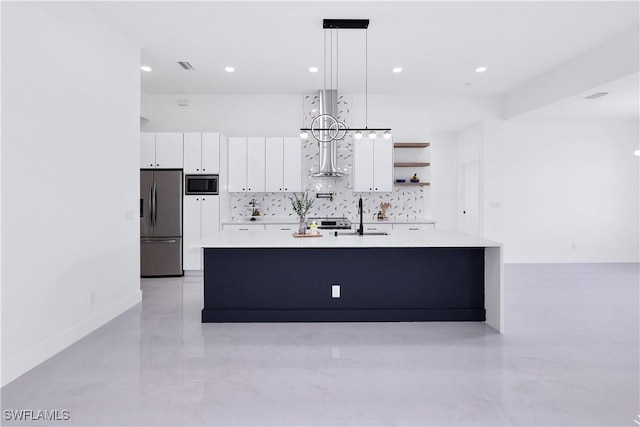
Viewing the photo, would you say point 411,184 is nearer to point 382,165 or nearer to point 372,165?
point 382,165

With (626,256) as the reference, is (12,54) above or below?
above

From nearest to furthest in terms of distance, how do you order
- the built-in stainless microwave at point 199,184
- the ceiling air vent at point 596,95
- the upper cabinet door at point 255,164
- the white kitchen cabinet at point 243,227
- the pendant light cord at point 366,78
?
the pendant light cord at point 366,78
the ceiling air vent at point 596,95
the built-in stainless microwave at point 199,184
the white kitchen cabinet at point 243,227
the upper cabinet door at point 255,164

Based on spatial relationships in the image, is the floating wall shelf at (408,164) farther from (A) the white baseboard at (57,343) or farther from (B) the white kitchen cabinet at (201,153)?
(A) the white baseboard at (57,343)

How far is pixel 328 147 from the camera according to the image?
6090 millimetres

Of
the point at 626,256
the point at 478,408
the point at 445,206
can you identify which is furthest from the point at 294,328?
the point at 626,256

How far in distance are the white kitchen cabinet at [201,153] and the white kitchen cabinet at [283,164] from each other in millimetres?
806

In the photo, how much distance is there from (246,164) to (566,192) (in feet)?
19.5

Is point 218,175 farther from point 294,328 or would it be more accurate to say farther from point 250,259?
point 294,328

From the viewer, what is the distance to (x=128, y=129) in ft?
13.1

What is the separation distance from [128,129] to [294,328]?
108 inches

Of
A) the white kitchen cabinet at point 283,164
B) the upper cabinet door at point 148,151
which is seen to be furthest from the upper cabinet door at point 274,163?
the upper cabinet door at point 148,151

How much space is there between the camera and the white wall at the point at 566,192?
22.8ft

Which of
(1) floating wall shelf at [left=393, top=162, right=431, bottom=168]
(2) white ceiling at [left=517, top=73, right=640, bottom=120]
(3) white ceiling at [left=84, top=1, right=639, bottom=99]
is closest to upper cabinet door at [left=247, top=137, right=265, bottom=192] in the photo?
(3) white ceiling at [left=84, top=1, right=639, bottom=99]

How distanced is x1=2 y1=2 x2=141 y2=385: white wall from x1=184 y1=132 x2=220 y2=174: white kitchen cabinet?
161 centimetres
